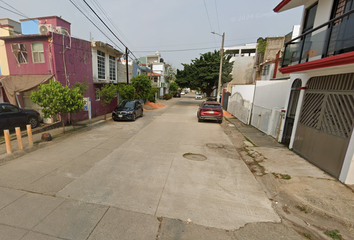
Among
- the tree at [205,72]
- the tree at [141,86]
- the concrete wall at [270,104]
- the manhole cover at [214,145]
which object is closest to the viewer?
the manhole cover at [214,145]

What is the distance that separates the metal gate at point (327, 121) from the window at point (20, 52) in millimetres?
15565

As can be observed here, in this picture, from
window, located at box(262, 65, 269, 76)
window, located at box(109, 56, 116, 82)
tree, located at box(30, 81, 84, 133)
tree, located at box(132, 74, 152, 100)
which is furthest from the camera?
window, located at box(262, 65, 269, 76)

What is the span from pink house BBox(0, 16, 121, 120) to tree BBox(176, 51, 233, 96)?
17.6m

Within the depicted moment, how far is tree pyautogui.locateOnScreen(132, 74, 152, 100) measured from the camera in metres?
18.6

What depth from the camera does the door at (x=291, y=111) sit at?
6882 millimetres

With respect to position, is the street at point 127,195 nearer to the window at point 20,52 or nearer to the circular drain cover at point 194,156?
the circular drain cover at point 194,156

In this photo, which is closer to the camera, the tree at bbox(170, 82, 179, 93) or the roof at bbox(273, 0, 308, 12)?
the roof at bbox(273, 0, 308, 12)

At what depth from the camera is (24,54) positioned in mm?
10109

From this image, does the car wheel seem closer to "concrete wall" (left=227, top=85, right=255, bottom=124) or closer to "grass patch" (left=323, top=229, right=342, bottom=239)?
"grass patch" (left=323, top=229, right=342, bottom=239)

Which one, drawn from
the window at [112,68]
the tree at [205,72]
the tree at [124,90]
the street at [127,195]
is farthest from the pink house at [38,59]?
the tree at [205,72]

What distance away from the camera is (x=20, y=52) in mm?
10141

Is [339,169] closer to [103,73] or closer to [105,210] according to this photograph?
[105,210]

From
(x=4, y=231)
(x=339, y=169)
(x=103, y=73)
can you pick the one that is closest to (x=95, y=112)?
(x=103, y=73)

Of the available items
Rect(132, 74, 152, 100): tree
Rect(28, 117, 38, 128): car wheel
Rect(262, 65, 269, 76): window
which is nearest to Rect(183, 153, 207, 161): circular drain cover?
Rect(28, 117, 38, 128): car wheel
